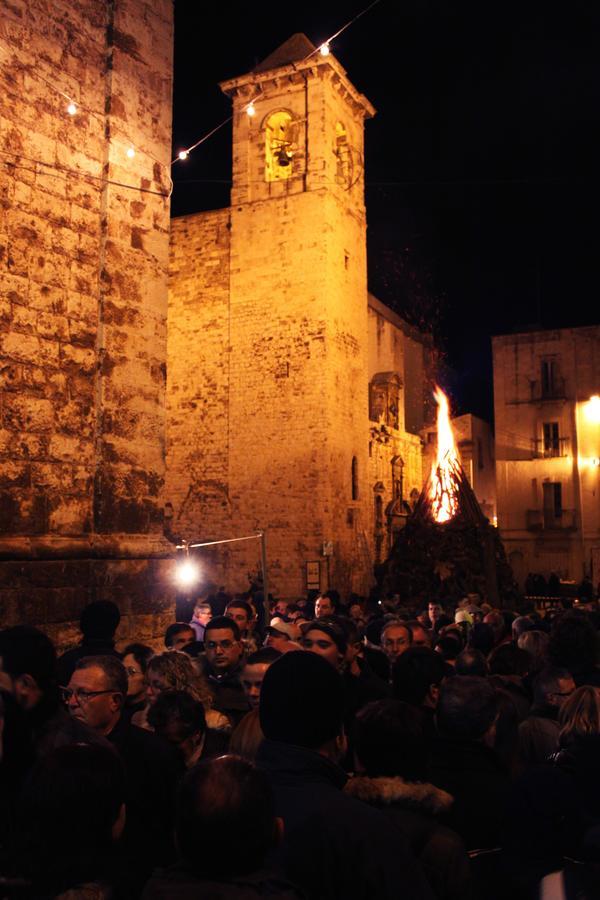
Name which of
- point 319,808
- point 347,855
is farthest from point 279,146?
point 347,855

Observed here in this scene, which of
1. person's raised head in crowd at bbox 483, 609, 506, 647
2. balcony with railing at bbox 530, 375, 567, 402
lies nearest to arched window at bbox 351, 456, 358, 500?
balcony with railing at bbox 530, 375, 567, 402

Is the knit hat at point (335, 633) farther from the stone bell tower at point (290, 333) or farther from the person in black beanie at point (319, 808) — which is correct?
the stone bell tower at point (290, 333)

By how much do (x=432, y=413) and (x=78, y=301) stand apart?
29.0 m

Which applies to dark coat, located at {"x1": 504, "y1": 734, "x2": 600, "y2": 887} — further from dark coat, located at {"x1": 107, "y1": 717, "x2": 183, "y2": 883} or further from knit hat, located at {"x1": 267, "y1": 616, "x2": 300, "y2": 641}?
knit hat, located at {"x1": 267, "y1": 616, "x2": 300, "y2": 641}

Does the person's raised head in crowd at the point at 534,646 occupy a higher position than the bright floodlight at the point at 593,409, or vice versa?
the bright floodlight at the point at 593,409

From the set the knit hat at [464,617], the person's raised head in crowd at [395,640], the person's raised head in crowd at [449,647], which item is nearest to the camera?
the person's raised head in crowd at [395,640]

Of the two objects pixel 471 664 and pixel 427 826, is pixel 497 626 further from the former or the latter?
pixel 427 826

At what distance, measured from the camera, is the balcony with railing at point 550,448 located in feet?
108

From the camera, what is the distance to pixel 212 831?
5.49ft

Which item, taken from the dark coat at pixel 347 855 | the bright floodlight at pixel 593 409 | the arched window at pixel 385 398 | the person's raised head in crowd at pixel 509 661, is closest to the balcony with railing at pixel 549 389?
the bright floodlight at pixel 593 409

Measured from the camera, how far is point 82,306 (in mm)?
7324

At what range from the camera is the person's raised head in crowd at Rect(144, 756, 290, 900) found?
1654mm

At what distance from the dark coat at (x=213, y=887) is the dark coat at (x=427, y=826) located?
1.90 ft

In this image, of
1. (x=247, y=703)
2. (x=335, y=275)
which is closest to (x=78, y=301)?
(x=247, y=703)
